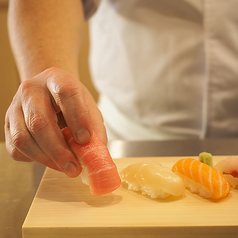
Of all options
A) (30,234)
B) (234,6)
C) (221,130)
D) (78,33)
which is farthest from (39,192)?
(234,6)

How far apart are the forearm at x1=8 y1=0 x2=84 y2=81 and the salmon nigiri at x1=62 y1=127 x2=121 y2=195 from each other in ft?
1.17

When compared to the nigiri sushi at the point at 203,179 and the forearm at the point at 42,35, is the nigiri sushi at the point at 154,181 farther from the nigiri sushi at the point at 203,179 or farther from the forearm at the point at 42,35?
the forearm at the point at 42,35

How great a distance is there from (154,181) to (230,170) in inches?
9.1

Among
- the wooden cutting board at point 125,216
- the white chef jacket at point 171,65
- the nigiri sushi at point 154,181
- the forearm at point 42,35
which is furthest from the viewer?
the white chef jacket at point 171,65

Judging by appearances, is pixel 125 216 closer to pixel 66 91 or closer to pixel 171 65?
pixel 66 91

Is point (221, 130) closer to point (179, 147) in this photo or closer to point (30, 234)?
point (179, 147)

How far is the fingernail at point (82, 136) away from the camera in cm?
81

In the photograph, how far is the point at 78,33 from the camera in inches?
50.9

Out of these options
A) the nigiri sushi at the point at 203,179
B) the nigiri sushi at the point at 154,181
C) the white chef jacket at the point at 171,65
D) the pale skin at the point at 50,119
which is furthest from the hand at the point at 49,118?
the white chef jacket at the point at 171,65

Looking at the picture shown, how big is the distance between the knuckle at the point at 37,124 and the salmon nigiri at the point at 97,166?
0.31 ft

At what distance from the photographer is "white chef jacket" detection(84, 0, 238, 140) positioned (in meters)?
1.26

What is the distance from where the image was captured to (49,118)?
80 centimetres

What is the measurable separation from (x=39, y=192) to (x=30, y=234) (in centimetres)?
17

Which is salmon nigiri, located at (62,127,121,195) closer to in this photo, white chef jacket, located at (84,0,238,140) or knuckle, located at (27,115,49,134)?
knuckle, located at (27,115,49,134)
